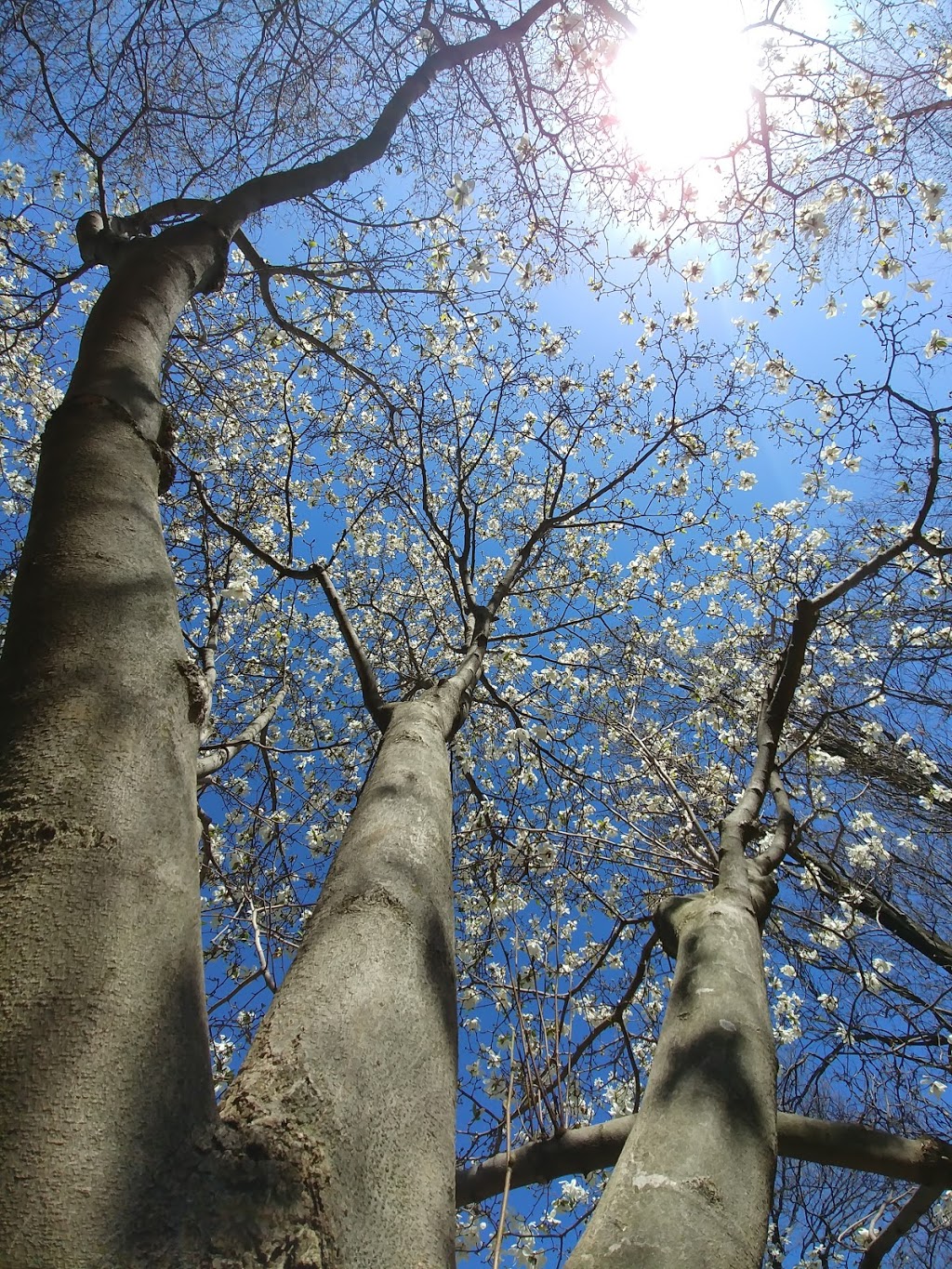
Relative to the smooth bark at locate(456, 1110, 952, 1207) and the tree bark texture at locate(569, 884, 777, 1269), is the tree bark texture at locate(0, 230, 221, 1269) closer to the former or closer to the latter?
the tree bark texture at locate(569, 884, 777, 1269)

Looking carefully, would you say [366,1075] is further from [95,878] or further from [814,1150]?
[814,1150]

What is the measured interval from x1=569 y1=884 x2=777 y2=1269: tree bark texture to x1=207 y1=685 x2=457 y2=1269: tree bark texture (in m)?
A: 0.23

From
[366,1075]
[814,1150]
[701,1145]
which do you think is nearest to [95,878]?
[366,1075]

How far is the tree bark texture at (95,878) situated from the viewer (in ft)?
1.84

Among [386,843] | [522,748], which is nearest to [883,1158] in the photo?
[386,843]

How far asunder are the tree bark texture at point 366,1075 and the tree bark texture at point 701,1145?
0.77ft

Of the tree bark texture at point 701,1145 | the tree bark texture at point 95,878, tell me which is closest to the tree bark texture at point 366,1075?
the tree bark texture at point 95,878

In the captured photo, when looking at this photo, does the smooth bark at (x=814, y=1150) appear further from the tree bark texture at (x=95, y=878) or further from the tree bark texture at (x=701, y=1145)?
the tree bark texture at (x=95, y=878)

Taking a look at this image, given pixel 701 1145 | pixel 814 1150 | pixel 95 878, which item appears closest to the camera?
pixel 95 878

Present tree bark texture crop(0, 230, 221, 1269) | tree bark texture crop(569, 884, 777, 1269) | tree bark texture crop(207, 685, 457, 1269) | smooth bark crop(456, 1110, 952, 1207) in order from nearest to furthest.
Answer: tree bark texture crop(0, 230, 221, 1269) → tree bark texture crop(207, 685, 457, 1269) → tree bark texture crop(569, 884, 777, 1269) → smooth bark crop(456, 1110, 952, 1207)

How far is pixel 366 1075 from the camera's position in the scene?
2.61 feet

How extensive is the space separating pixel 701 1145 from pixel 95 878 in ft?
2.92

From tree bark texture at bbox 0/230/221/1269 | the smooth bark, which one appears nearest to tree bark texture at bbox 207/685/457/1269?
tree bark texture at bbox 0/230/221/1269

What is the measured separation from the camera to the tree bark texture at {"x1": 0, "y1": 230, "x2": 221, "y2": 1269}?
56 cm
